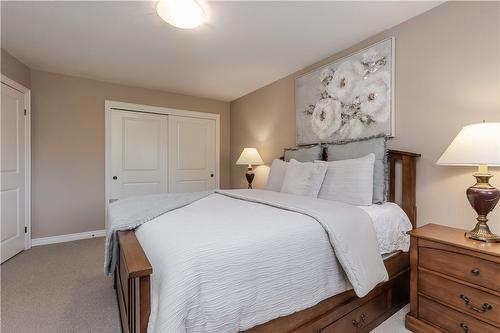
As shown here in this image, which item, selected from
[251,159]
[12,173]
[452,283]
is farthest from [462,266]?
[12,173]

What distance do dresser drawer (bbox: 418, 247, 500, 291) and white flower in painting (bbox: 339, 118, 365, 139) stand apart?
1279 millimetres

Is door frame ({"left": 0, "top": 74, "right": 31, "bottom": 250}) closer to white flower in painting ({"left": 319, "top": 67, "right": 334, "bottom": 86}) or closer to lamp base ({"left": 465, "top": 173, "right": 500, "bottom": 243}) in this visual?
white flower in painting ({"left": 319, "top": 67, "right": 334, "bottom": 86})

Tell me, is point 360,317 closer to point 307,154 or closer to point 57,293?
point 307,154

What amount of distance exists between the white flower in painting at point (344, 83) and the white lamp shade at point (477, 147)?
1.23 m

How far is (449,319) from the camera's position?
57.1 inches

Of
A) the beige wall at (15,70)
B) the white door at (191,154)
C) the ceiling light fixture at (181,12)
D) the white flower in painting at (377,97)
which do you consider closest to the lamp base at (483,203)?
the white flower in painting at (377,97)

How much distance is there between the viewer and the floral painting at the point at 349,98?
2283 mm

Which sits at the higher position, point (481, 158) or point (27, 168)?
point (481, 158)

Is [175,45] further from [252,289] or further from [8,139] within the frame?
[252,289]

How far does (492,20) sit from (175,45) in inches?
104

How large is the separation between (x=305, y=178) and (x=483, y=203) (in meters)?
1.20

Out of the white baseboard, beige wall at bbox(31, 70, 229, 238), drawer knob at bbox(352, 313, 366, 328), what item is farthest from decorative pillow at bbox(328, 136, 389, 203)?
the white baseboard

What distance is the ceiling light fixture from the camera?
6.01 ft

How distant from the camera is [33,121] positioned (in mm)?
3223
